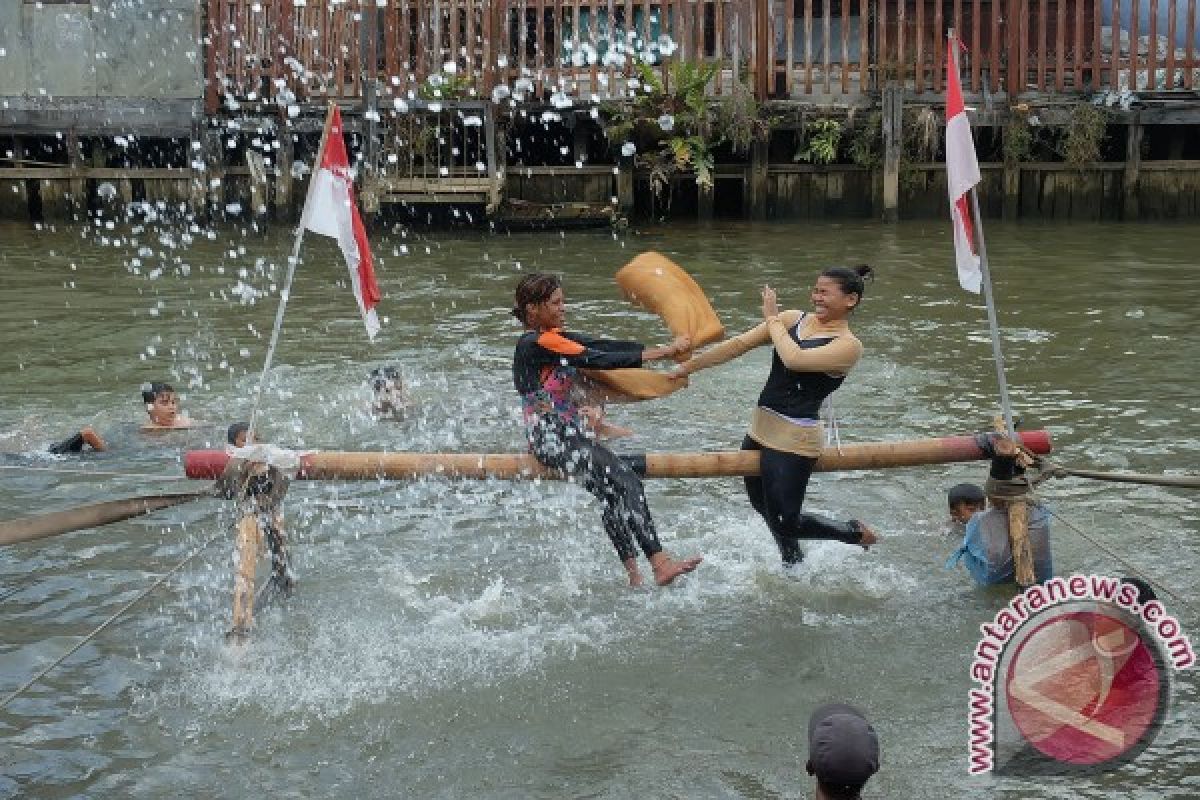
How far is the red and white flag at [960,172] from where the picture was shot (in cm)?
734

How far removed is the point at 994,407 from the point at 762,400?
4663 millimetres

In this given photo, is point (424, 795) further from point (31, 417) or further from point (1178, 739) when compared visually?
point (31, 417)

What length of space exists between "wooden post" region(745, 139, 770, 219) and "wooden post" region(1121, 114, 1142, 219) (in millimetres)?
5323

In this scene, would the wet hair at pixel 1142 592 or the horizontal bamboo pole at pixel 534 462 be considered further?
the horizontal bamboo pole at pixel 534 462

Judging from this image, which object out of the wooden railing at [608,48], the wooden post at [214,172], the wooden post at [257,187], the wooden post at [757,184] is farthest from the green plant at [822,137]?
the wooden post at [214,172]

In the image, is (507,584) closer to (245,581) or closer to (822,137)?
(245,581)

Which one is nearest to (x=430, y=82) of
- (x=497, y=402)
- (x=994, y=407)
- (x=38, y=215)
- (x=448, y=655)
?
(x=38, y=215)

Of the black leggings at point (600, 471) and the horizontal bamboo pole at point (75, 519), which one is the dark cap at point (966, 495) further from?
the horizontal bamboo pole at point (75, 519)

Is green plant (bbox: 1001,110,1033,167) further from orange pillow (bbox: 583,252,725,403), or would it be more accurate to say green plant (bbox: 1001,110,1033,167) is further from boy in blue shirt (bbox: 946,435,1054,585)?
orange pillow (bbox: 583,252,725,403)

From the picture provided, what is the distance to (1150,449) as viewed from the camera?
10.3 metres

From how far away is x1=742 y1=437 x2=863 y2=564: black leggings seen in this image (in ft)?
24.1

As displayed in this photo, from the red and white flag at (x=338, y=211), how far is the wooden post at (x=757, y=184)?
14993mm

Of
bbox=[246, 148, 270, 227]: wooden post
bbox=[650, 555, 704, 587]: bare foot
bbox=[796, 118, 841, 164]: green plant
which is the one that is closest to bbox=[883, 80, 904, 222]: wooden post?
bbox=[796, 118, 841, 164]: green plant

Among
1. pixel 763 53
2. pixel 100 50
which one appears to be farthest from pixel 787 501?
pixel 100 50
